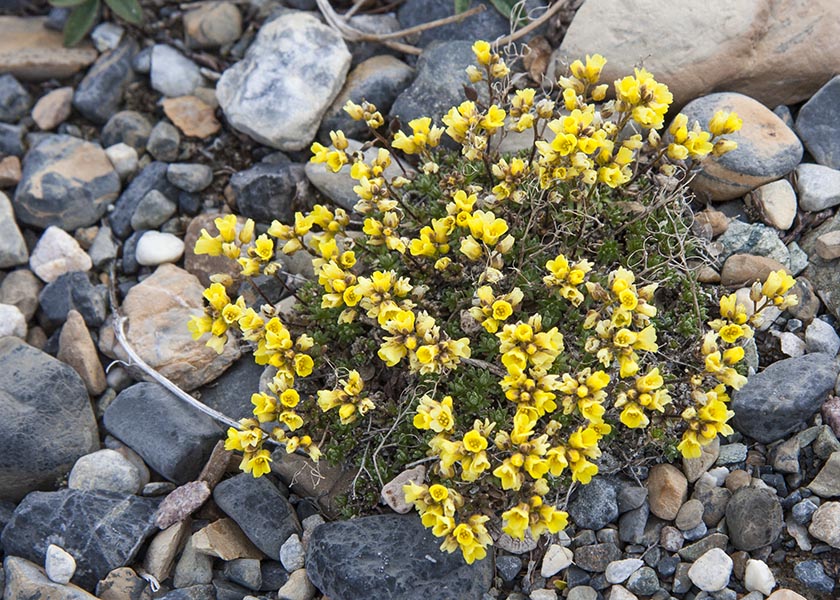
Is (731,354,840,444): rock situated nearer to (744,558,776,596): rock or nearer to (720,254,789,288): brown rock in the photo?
(720,254,789,288): brown rock

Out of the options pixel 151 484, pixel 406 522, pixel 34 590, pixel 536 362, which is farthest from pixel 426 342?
pixel 34 590

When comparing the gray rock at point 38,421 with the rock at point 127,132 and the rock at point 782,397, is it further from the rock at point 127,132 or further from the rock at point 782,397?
the rock at point 782,397

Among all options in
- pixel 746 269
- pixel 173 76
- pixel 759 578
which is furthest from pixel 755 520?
pixel 173 76

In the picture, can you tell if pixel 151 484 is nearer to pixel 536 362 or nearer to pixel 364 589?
pixel 364 589

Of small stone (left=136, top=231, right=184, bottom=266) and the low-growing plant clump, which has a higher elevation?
the low-growing plant clump

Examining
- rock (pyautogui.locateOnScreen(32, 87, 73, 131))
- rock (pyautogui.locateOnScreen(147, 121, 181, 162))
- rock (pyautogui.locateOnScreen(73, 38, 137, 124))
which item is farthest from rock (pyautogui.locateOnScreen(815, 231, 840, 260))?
rock (pyautogui.locateOnScreen(32, 87, 73, 131))

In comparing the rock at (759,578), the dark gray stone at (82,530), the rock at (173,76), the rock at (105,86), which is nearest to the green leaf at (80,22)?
the rock at (105,86)

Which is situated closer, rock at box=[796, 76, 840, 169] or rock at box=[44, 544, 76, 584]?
rock at box=[44, 544, 76, 584]

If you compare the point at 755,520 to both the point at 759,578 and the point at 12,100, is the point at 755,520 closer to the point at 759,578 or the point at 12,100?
the point at 759,578
